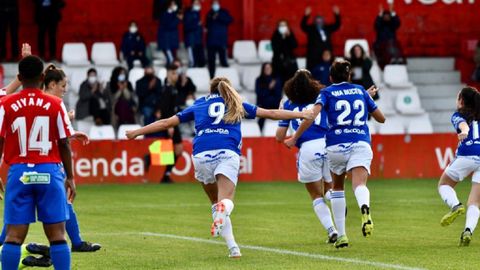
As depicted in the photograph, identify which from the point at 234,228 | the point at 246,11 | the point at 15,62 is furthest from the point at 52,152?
the point at 246,11

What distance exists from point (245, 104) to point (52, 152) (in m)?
3.70

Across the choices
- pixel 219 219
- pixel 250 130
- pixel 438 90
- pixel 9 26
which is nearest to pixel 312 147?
pixel 219 219

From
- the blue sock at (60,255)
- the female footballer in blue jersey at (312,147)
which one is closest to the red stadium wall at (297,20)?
the female footballer in blue jersey at (312,147)

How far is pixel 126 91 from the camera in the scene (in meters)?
31.2

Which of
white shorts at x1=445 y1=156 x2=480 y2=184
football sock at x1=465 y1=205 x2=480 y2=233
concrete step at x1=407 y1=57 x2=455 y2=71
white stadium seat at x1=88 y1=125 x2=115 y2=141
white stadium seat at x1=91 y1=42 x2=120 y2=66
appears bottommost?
football sock at x1=465 y1=205 x2=480 y2=233

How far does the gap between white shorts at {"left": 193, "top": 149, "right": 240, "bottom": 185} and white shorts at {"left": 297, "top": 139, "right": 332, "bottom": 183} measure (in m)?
1.76

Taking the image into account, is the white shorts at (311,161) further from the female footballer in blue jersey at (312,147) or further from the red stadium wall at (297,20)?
the red stadium wall at (297,20)

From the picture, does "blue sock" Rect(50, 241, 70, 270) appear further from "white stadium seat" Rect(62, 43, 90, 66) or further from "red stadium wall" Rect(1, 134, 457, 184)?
"white stadium seat" Rect(62, 43, 90, 66)

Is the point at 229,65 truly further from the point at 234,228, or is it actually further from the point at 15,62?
the point at 234,228

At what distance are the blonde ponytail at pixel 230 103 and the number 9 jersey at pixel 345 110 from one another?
1414 mm

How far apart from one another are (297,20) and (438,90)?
15.3 ft

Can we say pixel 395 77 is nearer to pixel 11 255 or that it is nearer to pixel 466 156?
pixel 466 156

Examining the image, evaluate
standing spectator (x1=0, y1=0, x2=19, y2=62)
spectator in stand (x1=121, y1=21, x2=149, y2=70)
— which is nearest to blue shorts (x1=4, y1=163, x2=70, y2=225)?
standing spectator (x1=0, y1=0, x2=19, y2=62)

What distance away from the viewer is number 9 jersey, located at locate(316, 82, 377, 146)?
1512cm
